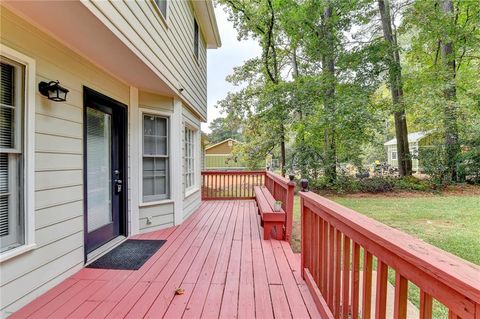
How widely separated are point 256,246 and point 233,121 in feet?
30.0

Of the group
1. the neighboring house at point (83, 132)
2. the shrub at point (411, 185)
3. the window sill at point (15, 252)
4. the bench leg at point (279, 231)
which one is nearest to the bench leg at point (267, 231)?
the bench leg at point (279, 231)

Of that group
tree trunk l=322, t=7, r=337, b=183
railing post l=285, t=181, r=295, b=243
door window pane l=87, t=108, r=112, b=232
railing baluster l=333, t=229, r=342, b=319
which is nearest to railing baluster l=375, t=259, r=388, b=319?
railing baluster l=333, t=229, r=342, b=319

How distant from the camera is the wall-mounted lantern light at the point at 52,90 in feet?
8.11

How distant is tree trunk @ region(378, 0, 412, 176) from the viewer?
10094 mm

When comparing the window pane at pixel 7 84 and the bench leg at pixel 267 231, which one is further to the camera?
the bench leg at pixel 267 231

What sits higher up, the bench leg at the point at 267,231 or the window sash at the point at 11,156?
the window sash at the point at 11,156

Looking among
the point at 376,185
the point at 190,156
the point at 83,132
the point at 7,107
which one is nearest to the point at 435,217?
the point at 376,185

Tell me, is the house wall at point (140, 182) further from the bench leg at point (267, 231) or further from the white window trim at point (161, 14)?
the bench leg at point (267, 231)

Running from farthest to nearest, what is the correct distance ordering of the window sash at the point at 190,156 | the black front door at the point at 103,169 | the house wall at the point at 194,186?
the window sash at the point at 190,156, the house wall at the point at 194,186, the black front door at the point at 103,169

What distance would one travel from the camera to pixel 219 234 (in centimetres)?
439

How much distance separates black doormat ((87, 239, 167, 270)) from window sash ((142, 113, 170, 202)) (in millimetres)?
826

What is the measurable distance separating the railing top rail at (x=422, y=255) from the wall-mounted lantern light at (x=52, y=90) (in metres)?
2.71

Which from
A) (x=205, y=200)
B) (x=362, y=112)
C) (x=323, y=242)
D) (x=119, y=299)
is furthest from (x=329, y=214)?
(x=362, y=112)

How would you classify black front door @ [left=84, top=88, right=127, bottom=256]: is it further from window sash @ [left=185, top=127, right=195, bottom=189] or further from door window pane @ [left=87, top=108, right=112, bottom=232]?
window sash @ [left=185, top=127, right=195, bottom=189]
